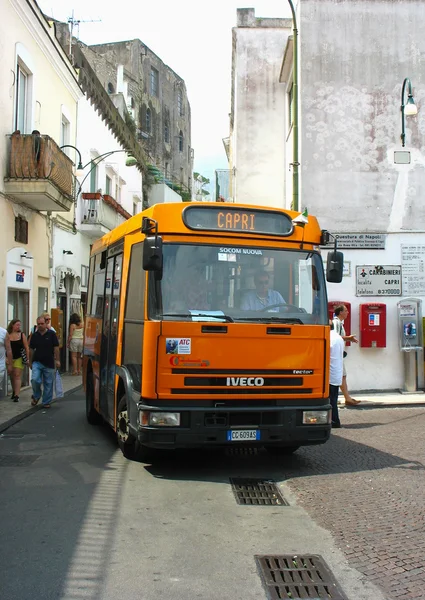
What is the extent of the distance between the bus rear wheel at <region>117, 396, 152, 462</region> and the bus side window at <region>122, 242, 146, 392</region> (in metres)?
0.55

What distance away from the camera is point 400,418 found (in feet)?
35.7

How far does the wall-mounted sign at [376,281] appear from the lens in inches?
525

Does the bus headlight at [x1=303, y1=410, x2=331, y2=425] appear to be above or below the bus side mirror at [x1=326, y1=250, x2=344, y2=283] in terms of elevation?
below

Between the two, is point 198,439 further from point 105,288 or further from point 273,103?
point 273,103

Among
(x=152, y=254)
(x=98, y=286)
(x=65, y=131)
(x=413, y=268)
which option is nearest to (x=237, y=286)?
(x=152, y=254)

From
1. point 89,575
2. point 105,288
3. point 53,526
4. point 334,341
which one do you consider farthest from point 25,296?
point 89,575

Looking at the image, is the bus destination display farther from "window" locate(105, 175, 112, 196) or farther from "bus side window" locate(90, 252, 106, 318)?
"window" locate(105, 175, 112, 196)

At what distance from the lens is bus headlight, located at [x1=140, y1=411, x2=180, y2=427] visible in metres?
6.32

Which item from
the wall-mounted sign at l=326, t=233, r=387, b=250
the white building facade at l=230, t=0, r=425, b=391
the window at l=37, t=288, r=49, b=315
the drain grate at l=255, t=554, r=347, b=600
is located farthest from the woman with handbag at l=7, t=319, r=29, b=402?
the drain grate at l=255, t=554, r=347, b=600

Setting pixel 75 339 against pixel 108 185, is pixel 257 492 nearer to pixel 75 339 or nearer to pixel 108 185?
pixel 75 339

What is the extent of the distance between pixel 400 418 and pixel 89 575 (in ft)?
26.1

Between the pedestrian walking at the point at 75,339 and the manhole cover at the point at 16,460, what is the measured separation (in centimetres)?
1091

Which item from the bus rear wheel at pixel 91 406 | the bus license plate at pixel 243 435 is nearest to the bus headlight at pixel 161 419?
the bus license plate at pixel 243 435

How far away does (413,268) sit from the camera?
13.4 m
